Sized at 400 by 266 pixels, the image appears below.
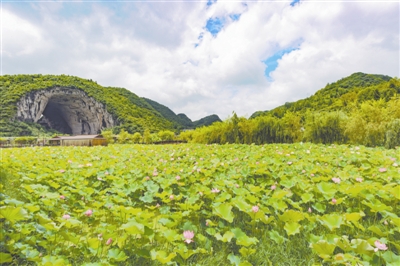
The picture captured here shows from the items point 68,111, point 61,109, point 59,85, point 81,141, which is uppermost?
point 59,85

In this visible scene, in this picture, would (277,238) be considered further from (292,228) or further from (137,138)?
(137,138)

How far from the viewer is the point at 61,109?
63.1 metres

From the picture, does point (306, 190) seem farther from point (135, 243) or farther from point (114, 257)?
point (114, 257)

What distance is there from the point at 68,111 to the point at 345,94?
64.7 meters

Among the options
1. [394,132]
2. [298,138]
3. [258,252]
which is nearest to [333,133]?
[298,138]

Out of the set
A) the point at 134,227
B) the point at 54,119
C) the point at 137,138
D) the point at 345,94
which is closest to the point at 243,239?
the point at 134,227

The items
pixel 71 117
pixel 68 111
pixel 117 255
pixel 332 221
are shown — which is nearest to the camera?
pixel 117 255

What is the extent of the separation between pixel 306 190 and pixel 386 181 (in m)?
1.31

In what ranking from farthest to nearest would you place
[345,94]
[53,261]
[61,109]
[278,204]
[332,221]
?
1. [61,109]
2. [345,94]
3. [278,204]
4. [332,221]
5. [53,261]

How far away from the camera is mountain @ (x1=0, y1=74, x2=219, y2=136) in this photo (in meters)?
50.2

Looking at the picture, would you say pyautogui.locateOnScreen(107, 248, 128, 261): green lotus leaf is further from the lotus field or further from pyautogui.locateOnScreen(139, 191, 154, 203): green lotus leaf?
pyautogui.locateOnScreen(139, 191, 154, 203): green lotus leaf

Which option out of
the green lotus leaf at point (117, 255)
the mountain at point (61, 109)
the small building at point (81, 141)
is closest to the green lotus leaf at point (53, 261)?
the green lotus leaf at point (117, 255)

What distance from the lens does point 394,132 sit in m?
9.09

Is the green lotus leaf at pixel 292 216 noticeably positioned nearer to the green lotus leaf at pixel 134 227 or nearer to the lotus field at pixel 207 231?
the lotus field at pixel 207 231
